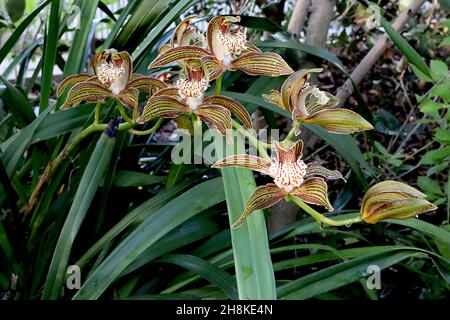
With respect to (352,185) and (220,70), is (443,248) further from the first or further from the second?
(220,70)

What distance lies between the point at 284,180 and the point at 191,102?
14cm

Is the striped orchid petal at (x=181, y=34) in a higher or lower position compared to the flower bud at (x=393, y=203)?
higher

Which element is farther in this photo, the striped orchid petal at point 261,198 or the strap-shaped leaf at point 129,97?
the strap-shaped leaf at point 129,97

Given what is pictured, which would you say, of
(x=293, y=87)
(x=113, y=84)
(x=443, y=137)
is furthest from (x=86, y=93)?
(x=443, y=137)

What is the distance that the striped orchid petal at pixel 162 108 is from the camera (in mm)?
560

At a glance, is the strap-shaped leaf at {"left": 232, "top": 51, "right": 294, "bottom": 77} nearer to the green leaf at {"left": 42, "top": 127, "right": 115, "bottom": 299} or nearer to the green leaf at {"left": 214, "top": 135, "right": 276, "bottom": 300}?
the green leaf at {"left": 214, "top": 135, "right": 276, "bottom": 300}

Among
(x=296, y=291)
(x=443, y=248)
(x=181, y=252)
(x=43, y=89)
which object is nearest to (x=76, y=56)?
(x=43, y=89)

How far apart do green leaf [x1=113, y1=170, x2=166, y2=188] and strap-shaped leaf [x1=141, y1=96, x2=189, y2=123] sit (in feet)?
0.99

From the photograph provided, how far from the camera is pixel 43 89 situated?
2.72ft

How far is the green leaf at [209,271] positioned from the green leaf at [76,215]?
0.44ft

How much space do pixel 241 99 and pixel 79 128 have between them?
23 centimetres

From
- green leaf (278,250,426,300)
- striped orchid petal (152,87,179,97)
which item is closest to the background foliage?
green leaf (278,250,426,300)

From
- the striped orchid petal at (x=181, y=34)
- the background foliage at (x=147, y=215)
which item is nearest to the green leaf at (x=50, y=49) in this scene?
the background foliage at (x=147, y=215)

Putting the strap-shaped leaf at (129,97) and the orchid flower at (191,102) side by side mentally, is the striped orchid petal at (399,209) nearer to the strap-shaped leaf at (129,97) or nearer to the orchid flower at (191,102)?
the orchid flower at (191,102)
